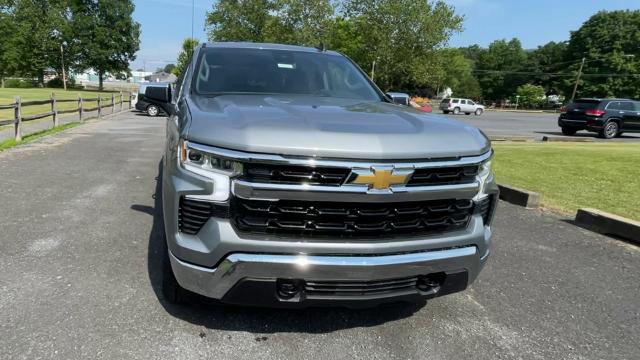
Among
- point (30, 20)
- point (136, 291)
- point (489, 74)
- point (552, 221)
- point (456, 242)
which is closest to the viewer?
point (456, 242)

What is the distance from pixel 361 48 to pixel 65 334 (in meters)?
54.2

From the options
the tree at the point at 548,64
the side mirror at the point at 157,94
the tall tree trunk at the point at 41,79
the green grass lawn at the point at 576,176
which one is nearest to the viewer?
the side mirror at the point at 157,94

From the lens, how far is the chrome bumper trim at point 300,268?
99.2 inches

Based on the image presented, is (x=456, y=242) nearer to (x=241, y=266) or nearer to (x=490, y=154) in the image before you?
(x=490, y=154)

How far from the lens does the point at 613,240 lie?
17.5 ft

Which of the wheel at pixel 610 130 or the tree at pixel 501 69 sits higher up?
the tree at pixel 501 69

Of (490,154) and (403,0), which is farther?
(403,0)

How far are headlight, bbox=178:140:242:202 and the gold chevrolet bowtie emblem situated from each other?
0.60 meters

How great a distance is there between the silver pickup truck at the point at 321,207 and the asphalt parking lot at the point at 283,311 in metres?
0.40

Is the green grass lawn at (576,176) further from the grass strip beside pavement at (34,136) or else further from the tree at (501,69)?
the tree at (501,69)

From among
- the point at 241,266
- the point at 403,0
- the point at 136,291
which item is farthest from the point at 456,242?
the point at 403,0

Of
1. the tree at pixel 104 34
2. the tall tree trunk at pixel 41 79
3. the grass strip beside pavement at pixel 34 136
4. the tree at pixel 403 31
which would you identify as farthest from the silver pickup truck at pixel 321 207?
the tall tree trunk at pixel 41 79

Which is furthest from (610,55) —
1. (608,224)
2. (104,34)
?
(608,224)

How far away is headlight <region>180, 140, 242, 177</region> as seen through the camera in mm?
2523
